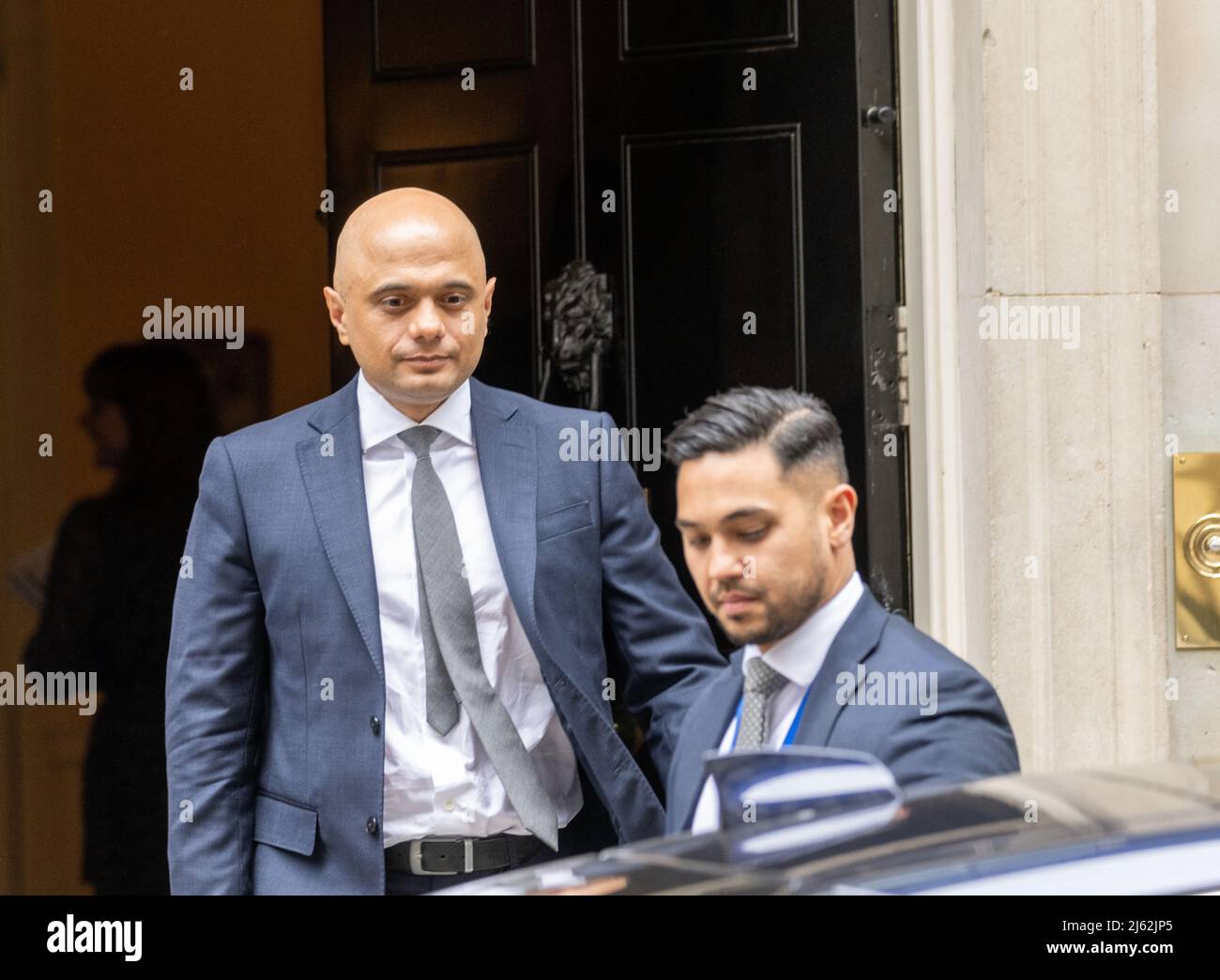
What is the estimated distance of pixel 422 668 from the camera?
331cm

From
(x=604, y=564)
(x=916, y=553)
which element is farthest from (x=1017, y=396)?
(x=604, y=564)

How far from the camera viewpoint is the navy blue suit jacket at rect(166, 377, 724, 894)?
3309 millimetres

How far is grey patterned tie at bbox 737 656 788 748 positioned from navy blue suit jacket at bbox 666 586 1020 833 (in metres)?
0.04

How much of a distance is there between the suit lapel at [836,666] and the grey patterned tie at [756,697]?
0.24 ft

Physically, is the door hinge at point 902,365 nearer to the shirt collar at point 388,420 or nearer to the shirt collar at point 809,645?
the shirt collar at point 388,420

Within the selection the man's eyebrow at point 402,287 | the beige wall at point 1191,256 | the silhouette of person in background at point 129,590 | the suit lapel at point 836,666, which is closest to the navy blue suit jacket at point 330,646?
the man's eyebrow at point 402,287

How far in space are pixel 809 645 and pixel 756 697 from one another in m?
0.12

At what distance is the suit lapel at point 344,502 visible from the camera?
3.32 metres

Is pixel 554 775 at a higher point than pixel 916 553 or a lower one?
lower

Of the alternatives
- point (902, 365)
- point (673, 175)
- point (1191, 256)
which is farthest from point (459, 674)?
point (1191, 256)
